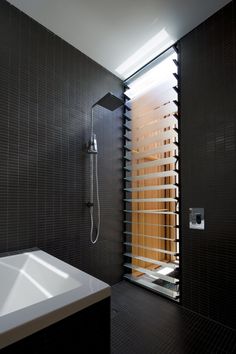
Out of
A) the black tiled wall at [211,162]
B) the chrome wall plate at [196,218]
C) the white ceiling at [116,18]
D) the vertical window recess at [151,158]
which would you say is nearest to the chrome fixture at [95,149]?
the vertical window recess at [151,158]

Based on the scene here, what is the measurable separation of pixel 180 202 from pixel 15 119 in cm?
162

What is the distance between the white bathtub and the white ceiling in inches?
77.9

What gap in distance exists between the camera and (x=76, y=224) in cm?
202

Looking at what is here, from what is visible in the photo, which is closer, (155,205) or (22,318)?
(22,318)

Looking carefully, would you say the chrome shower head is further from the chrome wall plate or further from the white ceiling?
the chrome wall plate

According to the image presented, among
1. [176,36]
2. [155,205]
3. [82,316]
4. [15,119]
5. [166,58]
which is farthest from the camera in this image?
[155,205]

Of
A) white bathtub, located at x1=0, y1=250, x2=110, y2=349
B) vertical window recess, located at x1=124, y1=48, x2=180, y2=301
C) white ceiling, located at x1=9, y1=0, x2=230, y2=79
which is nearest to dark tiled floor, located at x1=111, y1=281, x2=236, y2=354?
vertical window recess, located at x1=124, y1=48, x2=180, y2=301

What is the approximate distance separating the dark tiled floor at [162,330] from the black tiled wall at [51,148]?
538mm

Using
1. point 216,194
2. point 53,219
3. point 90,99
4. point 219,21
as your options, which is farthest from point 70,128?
point 219,21

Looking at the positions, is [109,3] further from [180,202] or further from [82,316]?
[82,316]

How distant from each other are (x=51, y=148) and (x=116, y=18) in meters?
1.29

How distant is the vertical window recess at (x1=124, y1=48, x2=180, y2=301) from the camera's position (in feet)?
6.88

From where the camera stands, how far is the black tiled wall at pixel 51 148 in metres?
1.62

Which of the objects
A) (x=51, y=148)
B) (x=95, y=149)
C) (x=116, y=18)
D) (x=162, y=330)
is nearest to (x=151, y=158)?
(x=95, y=149)
